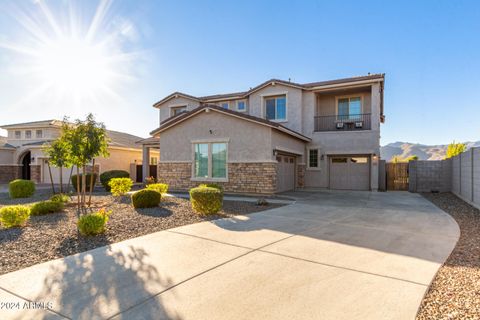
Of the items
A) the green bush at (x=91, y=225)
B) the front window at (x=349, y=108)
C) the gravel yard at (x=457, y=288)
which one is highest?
the front window at (x=349, y=108)

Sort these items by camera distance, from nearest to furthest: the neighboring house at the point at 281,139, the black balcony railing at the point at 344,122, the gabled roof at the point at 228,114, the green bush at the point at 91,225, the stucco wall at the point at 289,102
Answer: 1. the green bush at the point at 91,225
2. the gabled roof at the point at 228,114
3. the neighboring house at the point at 281,139
4. the black balcony railing at the point at 344,122
5. the stucco wall at the point at 289,102

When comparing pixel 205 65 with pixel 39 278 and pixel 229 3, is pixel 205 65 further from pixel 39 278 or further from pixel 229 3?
pixel 39 278

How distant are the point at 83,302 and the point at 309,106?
17447mm

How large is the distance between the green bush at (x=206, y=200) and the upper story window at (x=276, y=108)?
11331 millimetres

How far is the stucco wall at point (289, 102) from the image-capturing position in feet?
60.1

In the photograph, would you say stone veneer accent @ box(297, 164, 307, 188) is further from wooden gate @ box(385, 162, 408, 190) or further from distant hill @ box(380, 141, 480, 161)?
distant hill @ box(380, 141, 480, 161)

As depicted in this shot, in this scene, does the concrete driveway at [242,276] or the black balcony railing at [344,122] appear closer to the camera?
the concrete driveway at [242,276]

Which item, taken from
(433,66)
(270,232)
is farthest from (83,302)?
(433,66)

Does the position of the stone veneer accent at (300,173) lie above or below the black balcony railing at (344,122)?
below

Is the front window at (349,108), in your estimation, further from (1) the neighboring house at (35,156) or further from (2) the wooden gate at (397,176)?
(1) the neighboring house at (35,156)

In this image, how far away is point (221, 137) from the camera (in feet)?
48.9

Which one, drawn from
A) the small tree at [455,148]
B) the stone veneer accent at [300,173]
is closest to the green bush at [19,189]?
the stone veneer accent at [300,173]

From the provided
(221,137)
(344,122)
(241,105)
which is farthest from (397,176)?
(221,137)

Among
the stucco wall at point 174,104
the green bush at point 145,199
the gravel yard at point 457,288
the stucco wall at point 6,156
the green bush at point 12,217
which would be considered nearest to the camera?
the gravel yard at point 457,288
